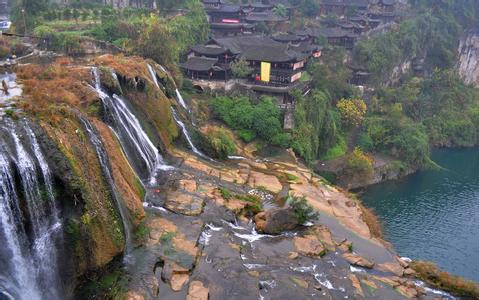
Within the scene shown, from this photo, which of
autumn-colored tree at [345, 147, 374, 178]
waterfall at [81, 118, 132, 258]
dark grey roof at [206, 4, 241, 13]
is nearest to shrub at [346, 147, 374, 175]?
autumn-colored tree at [345, 147, 374, 178]

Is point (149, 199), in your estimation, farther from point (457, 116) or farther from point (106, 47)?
point (457, 116)

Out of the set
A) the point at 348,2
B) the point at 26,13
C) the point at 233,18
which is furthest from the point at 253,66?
the point at 348,2

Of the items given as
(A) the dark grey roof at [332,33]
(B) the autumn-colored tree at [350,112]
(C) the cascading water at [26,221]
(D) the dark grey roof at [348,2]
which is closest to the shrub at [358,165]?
(B) the autumn-colored tree at [350,112]

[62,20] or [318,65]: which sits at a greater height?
[62,20]

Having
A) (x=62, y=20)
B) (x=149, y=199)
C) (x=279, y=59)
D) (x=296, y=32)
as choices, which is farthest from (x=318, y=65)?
(x=149, y=199)

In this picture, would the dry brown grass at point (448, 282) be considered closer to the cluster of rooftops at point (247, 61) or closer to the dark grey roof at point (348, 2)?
the cluster of rooftops at point (247, 61)
